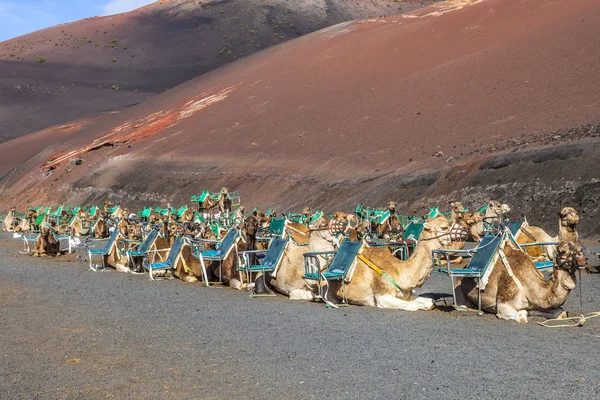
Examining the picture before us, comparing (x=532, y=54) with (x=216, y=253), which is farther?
(x=532, y=54)

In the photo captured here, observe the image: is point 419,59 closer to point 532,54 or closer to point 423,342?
point 532,54

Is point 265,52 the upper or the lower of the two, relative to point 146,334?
upper

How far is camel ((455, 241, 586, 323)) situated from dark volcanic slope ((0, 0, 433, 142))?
113m

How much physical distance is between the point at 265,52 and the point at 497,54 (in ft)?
145

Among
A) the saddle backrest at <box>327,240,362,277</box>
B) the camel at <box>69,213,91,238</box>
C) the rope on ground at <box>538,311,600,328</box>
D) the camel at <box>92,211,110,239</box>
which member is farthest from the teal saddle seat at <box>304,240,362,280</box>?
the camel at <box>69,213,91,238</box>

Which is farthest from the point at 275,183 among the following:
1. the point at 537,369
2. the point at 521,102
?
the point at 537,369

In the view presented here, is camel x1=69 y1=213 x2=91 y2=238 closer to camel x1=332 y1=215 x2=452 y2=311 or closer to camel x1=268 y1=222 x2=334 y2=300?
camel x1=268 y1=222 x2=334 y2=300

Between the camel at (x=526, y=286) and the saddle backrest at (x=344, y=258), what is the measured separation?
2116 mm

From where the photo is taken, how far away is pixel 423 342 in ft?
35.3

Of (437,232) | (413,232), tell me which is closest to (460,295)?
(437,232)

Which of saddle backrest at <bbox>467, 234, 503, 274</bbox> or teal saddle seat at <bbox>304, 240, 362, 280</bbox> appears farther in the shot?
teal saddle seat at <bbox>304, 240, 362, 280</bbox>

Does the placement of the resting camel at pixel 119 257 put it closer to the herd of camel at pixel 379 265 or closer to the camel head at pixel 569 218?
the herd of camel at pixel 379 265

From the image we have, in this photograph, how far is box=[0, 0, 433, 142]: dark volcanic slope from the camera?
13012 centimetres

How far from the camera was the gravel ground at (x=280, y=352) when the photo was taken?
28.7 feet
